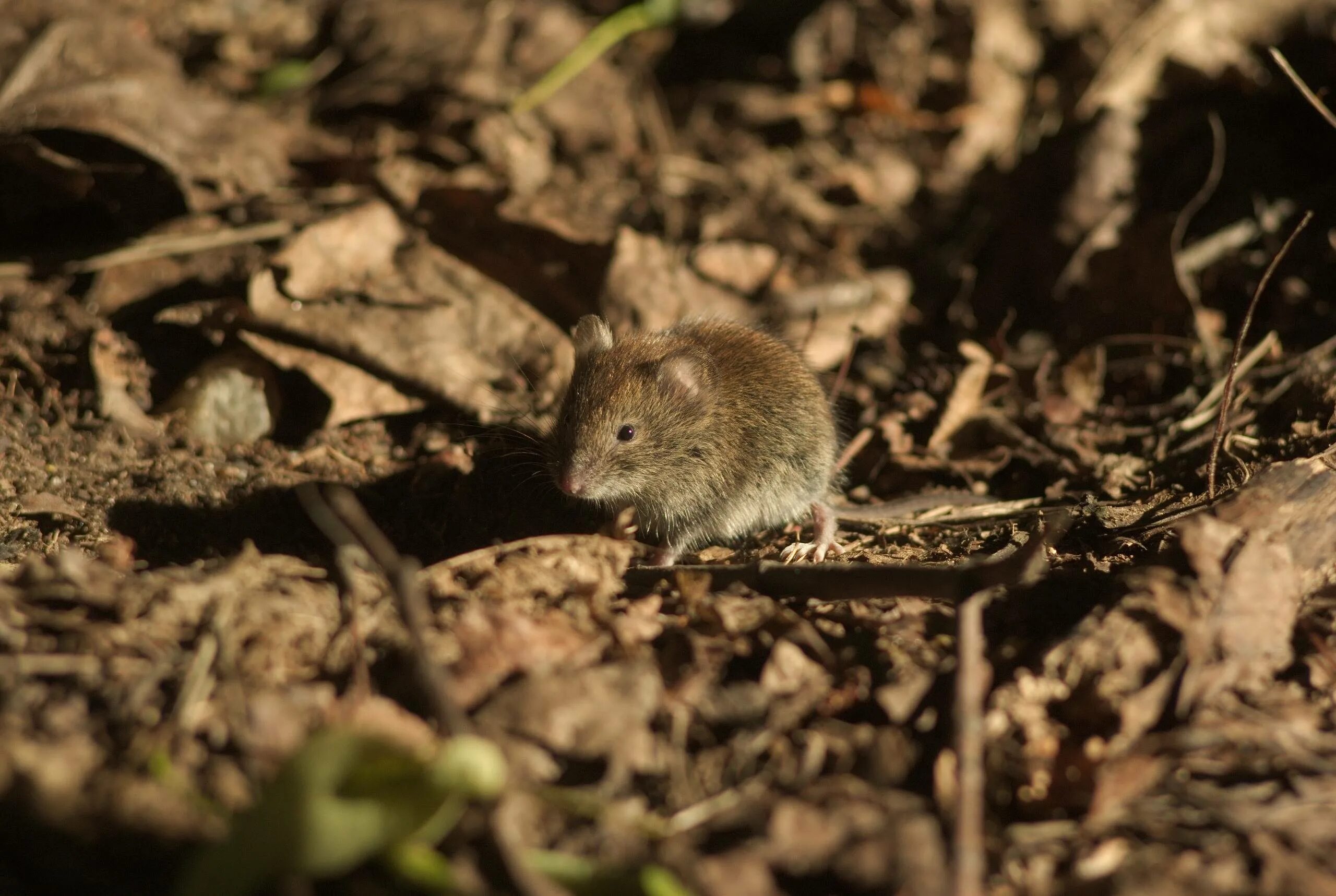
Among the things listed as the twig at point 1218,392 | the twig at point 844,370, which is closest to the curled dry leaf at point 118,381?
the twig at point 844,370

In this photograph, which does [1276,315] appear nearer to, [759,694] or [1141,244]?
[1141,244]

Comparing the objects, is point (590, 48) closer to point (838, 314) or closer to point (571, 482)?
point (838, 314)

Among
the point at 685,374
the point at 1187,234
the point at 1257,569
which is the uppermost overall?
the point at 1187,234

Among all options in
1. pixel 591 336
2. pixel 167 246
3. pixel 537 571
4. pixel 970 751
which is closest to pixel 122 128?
pixel 167 246

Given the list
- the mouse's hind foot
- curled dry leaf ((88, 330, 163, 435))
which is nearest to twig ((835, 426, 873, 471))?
the mouse's hind foot

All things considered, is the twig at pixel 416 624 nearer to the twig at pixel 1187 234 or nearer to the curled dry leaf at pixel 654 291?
the curled dry leaf at pixel 654 291
